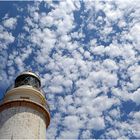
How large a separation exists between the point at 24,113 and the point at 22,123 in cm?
53

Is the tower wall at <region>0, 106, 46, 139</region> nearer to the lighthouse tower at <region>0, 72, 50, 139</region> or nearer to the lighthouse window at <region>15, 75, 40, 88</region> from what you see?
the lighthouse tower at <region>0, 72, 50, 139</region>

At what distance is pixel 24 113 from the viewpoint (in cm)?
1516

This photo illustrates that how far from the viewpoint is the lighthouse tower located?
48.0 ft

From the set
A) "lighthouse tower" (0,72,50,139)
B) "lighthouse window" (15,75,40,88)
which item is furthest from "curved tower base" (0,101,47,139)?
"lighthouse window" (15,75,40,88)

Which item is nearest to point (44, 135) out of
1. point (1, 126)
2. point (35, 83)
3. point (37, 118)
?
point (37, 118)

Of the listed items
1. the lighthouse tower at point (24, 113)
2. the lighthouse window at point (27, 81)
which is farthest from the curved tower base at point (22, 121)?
the lighthouse window at point (27, 81)

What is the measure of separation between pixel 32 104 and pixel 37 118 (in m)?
0.68

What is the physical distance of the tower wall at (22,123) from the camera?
1455 cm

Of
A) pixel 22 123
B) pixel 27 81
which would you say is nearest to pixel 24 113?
pixel 22 123

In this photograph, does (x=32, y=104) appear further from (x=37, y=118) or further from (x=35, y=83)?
(x=35, y=83)

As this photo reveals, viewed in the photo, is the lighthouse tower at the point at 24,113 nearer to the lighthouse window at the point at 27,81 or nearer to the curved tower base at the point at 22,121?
the curved tower base at the point at 22,121

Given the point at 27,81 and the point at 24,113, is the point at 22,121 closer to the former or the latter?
the point at 24,113

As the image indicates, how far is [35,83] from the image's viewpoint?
1736 cm

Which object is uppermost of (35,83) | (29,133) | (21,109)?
(35,83)
